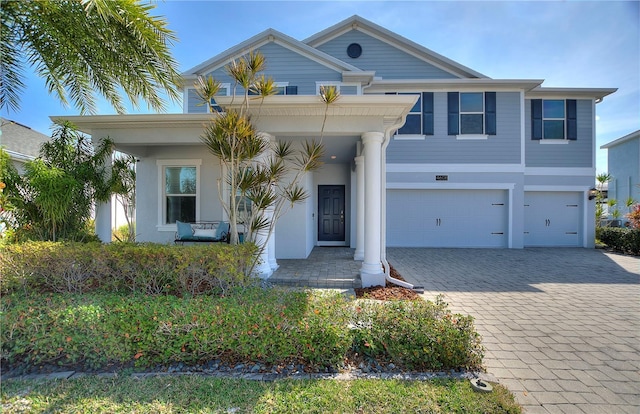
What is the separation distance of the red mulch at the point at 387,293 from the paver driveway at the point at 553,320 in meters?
0.42

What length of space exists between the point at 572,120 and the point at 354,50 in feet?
28.8

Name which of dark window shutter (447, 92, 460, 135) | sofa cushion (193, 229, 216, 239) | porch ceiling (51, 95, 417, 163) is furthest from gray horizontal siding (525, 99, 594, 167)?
sofa cushion (193, 229, 216, 239)

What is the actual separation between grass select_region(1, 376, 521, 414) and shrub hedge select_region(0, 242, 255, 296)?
4.10ft

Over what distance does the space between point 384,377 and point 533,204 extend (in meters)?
11.2

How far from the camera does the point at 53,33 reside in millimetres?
4145

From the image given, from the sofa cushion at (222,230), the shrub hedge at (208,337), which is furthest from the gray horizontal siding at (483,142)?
the shrub hedge at (208,337)

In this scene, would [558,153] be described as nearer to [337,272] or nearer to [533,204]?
[533,204]

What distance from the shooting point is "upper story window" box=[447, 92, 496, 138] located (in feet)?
33.0

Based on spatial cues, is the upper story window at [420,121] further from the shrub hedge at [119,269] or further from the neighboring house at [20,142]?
the neighboring house at [20,142]

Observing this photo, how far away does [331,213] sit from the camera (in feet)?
33.1

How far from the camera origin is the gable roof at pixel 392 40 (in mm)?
10328

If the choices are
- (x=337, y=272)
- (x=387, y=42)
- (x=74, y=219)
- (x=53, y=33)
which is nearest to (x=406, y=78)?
(x=387, y=42)

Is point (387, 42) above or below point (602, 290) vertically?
above

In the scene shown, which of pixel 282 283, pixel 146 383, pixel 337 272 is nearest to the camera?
pixel 146 383
